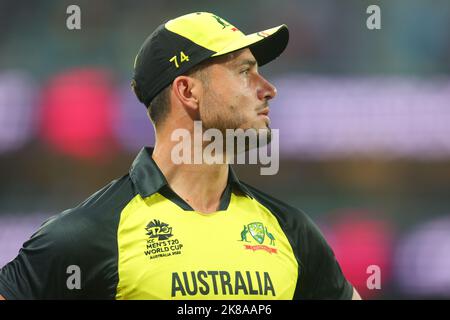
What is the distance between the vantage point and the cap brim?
3.84 meters

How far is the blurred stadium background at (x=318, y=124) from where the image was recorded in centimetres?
934

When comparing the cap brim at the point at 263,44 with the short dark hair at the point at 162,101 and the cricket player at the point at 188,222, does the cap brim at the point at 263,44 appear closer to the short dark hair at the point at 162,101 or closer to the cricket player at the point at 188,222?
the cricket player at the point at 188,222

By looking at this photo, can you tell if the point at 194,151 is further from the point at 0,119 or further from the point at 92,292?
the point at 0,119

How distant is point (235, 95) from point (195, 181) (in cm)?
39

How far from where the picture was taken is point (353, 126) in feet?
30.6

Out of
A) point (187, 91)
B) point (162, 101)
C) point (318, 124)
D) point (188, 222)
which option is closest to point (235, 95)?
point (187, 91)

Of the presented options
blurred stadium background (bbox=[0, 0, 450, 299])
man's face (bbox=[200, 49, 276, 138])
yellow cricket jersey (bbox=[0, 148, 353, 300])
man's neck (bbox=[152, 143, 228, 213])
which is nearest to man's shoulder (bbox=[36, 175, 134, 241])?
yellow cricket jersey (bbox=[0, 148, 353, 300])

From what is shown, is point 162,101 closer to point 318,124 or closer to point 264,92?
point 264,92

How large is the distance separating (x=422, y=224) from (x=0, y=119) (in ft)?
14.5

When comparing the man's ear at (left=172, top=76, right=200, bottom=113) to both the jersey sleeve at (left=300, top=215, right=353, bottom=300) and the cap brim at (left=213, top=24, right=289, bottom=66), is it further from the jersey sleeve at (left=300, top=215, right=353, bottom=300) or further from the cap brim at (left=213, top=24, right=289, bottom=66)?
the jersey sleeve at (left=300, top=215, right=353, bottom=300)

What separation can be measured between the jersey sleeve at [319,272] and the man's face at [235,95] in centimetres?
52

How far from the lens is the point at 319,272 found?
3918 millimetres

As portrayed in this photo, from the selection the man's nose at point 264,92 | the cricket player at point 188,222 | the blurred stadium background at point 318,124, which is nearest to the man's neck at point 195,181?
the cricket player at point 188,222
